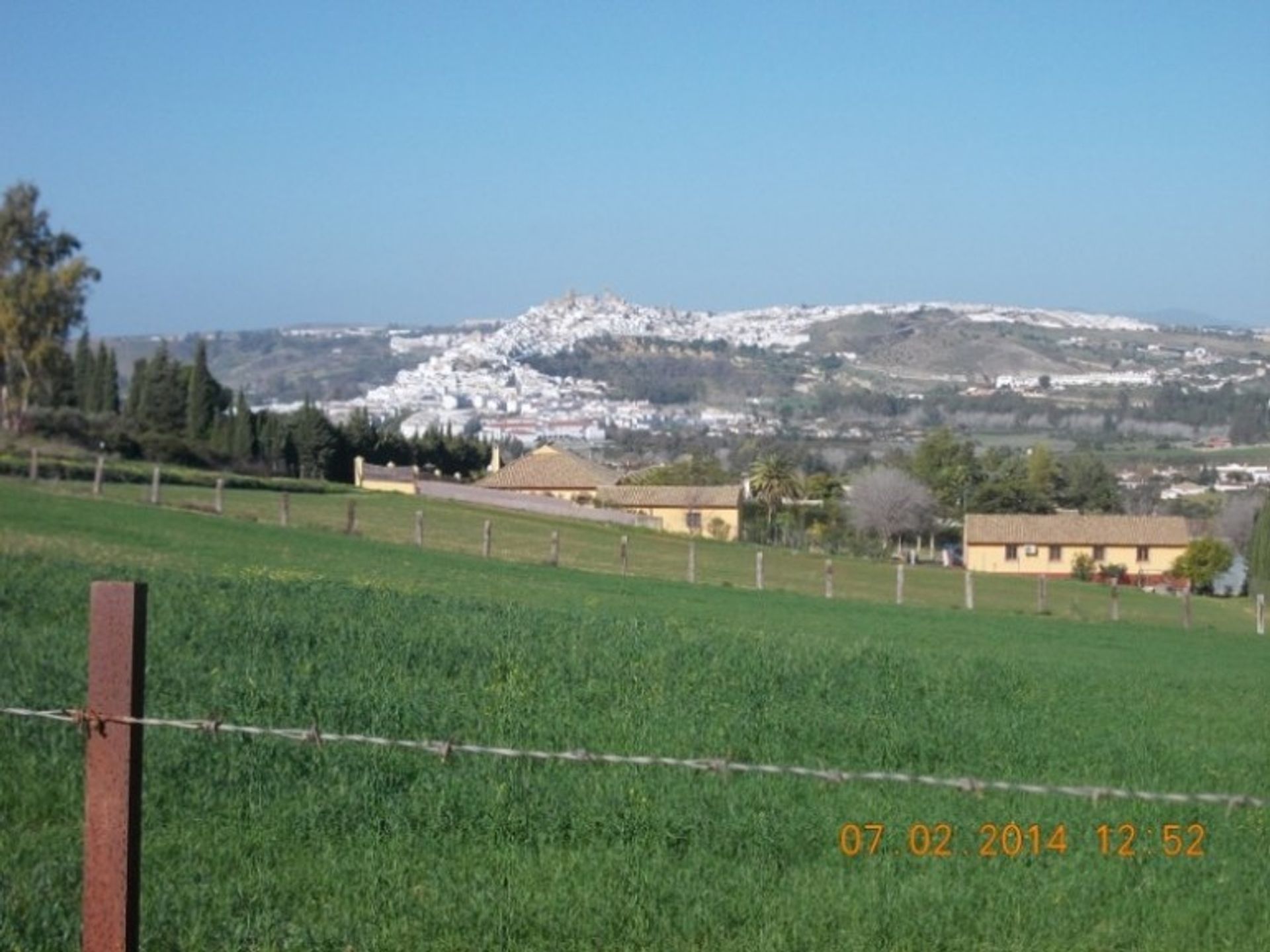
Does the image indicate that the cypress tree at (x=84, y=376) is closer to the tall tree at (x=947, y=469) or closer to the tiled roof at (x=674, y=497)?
the tiled roof at (x=674, y=497)

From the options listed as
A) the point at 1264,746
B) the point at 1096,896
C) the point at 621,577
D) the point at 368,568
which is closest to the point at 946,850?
the point at 1096,896

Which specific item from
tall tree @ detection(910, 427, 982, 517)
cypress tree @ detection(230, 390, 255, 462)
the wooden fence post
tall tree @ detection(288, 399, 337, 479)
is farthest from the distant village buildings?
the wooden fence post

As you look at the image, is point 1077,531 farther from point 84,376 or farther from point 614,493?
point 84,376

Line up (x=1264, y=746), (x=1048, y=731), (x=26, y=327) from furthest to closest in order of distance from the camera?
1. (x=26, y=327)
2. (x=1264, y=746)
3. (x=1048, y=731)

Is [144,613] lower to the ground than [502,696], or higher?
higher

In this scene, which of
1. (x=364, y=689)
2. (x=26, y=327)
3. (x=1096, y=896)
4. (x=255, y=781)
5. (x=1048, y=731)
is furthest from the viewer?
(x=26, y=327)

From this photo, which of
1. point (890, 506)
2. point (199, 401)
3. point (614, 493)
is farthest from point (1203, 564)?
point (199, 401)

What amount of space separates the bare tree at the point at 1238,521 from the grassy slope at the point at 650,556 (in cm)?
3566

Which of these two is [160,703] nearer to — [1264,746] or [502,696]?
[502,696]

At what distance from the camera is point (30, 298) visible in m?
79.0

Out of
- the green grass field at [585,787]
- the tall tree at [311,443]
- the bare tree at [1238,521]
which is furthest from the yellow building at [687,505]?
the green grass field at [585,787]

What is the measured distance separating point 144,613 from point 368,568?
31398 millimetres

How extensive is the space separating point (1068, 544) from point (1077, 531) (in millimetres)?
873

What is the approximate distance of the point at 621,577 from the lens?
45.9 meters
